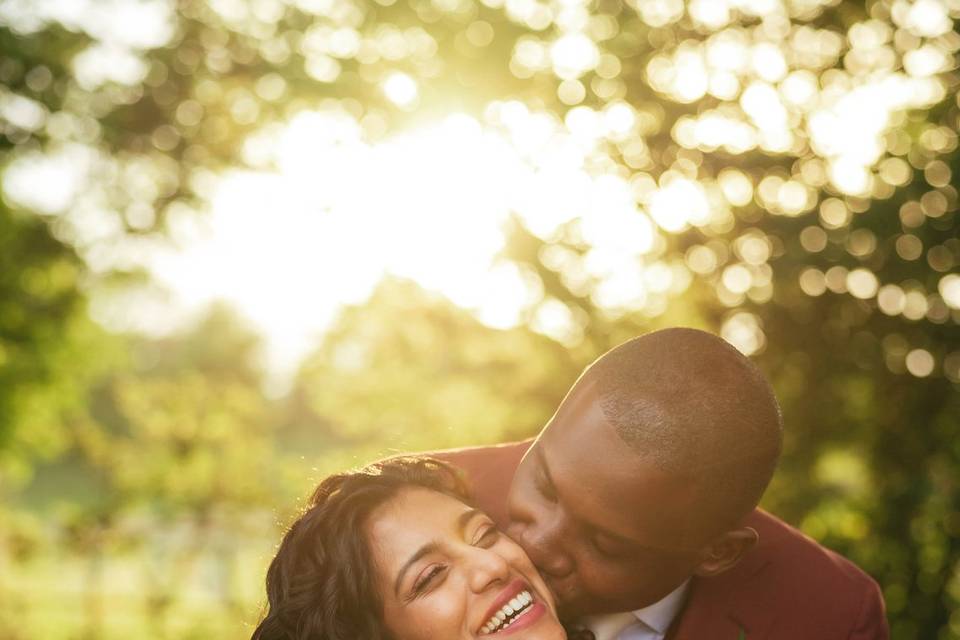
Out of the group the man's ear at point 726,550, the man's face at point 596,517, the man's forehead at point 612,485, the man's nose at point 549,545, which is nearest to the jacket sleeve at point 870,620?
the man's ear at point 726,550

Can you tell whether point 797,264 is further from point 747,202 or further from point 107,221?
point 107,221

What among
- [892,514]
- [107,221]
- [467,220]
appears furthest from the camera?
[107,221]

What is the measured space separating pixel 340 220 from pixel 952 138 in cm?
305

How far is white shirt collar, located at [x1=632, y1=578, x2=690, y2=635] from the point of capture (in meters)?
2.95

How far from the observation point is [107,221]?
25.9 feet

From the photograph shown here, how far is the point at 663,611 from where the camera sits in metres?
2.98

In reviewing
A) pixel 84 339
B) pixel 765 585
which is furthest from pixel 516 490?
pixel 84 339

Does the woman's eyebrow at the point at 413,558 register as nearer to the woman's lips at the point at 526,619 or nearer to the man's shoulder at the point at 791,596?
the woman's lips at the point at 526,619

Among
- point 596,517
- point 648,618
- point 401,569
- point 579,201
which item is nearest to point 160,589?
point 579,201

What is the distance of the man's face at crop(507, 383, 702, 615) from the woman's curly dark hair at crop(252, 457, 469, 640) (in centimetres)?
37

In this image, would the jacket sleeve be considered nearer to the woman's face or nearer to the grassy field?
the woman's face

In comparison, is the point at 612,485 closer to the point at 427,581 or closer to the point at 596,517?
the point at 596,517

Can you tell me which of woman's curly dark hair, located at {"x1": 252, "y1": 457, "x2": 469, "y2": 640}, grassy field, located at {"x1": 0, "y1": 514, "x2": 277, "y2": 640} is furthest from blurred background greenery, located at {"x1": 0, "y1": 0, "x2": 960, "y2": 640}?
grassy field, located at {"x1": 0, "y1": 514, "x2": 277, "y2": 640}

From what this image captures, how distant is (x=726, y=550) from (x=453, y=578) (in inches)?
28.5
